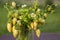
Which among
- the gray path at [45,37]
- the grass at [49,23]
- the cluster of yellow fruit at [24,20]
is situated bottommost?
the gray path at [45,37]

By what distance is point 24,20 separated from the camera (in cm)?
90

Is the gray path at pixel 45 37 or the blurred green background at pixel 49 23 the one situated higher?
the blurred green background at pixel 49 23

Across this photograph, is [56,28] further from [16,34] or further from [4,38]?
[16,34]

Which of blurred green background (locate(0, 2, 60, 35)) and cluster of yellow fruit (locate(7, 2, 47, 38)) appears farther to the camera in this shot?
blurred green background (locate(0, 2, 60, 35))

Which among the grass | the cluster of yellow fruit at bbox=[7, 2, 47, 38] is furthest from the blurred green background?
the cluster of yellow fruit at bbox=[7, 2, 47, 38]

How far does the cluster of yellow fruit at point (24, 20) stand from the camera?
866mm

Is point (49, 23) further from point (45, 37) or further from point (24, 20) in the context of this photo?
point (24, 20)

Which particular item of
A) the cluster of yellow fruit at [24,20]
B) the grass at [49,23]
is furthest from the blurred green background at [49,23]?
the cluster of yellow fruit at [24,20]

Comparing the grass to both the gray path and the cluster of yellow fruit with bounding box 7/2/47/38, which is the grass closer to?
the gray path

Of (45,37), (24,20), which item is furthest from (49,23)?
(24,20)

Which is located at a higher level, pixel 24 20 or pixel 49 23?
pixel 24 20

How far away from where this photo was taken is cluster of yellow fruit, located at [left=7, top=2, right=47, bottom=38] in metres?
0.87

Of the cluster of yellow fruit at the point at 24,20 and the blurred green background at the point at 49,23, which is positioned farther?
the blurred green background at the point at 49,23

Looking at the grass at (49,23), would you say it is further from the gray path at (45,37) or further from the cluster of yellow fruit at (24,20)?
the cluster of yellow fruit at (24,20)
